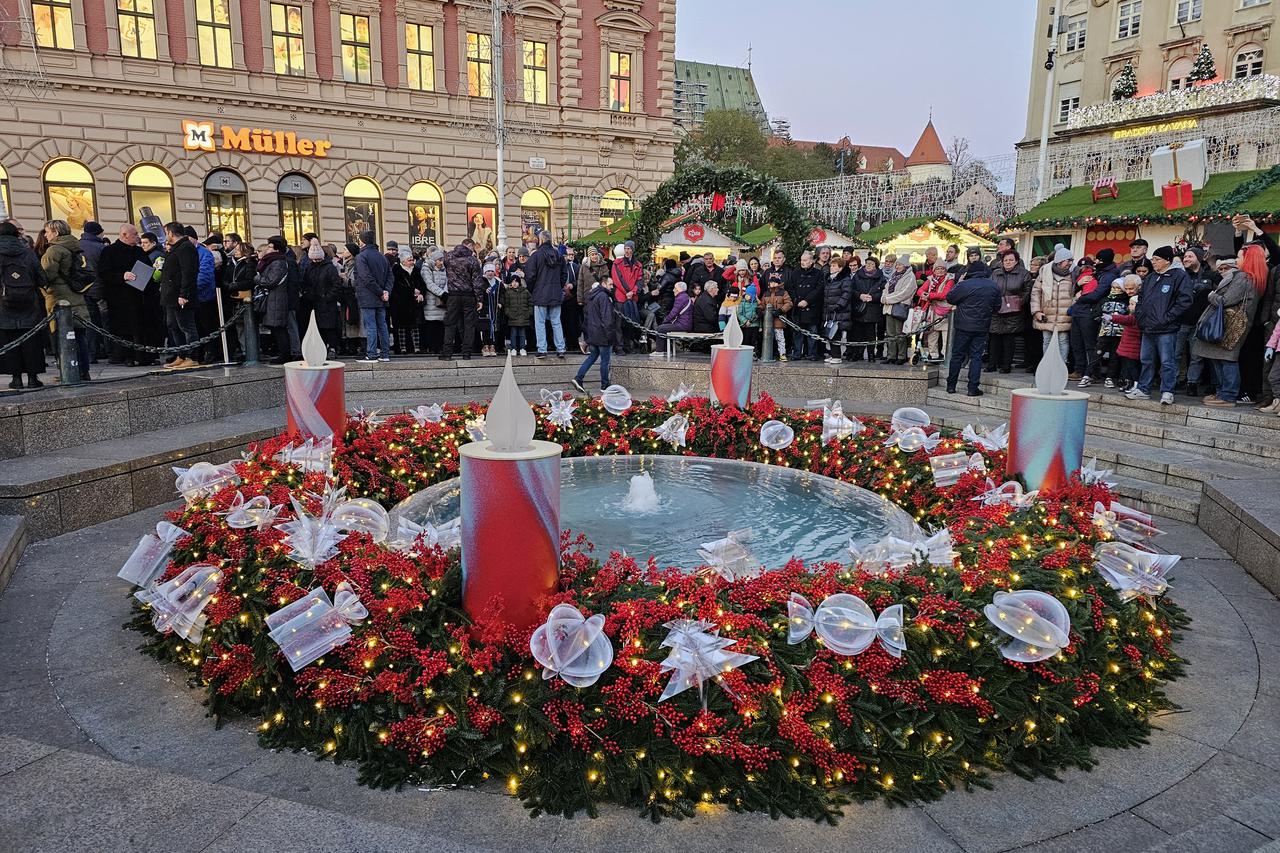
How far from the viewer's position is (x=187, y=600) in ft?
12.8

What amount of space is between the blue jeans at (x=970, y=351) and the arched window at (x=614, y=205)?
70.6ft

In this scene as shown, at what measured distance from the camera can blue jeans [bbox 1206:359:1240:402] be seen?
8.82 m

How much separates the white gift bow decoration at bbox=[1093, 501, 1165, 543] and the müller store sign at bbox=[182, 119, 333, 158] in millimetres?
26852

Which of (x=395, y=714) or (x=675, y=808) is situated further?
(x=395, y=714)

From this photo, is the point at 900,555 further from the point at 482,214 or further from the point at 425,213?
the point at 482,214

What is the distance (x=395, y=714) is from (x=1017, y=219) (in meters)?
28.3

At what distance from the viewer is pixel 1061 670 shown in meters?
3.44

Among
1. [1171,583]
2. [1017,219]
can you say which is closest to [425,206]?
[1017,219]

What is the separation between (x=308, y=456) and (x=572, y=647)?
3643 mm

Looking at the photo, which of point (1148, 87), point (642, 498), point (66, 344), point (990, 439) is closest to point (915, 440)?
point (990, 439)

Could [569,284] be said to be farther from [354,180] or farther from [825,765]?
[354,180]

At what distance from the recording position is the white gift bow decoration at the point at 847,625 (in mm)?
3283

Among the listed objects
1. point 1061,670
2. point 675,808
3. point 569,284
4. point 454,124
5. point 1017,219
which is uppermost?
point 454,124

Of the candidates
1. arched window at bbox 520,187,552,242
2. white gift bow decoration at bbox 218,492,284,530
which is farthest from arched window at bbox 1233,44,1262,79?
white gift bow decoration at bbox 218,492,284,530
